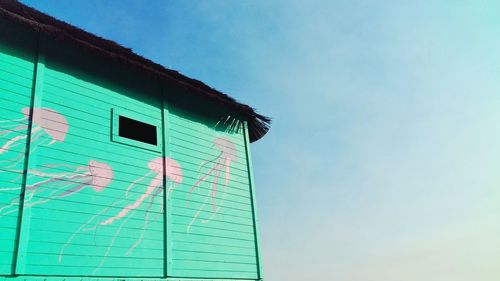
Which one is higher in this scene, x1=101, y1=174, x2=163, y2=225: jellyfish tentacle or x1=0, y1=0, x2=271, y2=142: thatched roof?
x1=0, y1=0, x2=271, y2=142: thatched roof

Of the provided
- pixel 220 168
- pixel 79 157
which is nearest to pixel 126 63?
pixel 79 157

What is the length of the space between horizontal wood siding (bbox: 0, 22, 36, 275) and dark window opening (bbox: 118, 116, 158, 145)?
1843 mm

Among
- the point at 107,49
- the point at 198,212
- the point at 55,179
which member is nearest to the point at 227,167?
the point at 198,212

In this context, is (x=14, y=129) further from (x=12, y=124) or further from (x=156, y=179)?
(x=156, y=179)

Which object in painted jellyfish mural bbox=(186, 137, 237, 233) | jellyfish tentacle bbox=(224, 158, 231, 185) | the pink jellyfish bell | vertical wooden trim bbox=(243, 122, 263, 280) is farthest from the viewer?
jellyfish tentacle bbox=(224, 158, 231, 185)

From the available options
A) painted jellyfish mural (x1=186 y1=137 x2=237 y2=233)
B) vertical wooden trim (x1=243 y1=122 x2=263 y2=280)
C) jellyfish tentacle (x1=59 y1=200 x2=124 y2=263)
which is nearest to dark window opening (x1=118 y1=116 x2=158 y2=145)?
Result: painted jellyfish mural (x1=186 y1=137 x2=237 y2=233)

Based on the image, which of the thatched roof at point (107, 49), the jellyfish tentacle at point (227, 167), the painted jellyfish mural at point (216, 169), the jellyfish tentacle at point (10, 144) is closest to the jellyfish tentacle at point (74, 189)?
the jellyfish tentacle at point (10, 144)

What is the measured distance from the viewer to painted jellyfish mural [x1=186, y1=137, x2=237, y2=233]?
27.8 feet

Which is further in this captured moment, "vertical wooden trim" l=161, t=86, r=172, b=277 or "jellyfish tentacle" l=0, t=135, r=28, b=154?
"vertical wooden trim" l=161, t=86, r=172, b=277

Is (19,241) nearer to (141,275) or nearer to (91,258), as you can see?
(91,258)

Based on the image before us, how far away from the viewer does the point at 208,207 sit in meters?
8.51

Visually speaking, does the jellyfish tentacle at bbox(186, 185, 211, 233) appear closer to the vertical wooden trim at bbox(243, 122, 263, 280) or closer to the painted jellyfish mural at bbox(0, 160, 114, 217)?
the vertical wooden trim at bbox(243, 122, 263, 280)

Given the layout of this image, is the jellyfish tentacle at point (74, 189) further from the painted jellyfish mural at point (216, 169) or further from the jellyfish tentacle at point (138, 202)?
the painted jellyfish mural at point (216, 169)

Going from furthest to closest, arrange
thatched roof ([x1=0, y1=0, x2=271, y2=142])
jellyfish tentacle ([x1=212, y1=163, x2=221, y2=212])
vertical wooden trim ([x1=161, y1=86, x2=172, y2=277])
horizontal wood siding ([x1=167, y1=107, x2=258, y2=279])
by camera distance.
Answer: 1. jellyfish tentacle ([x1=212, y1=163, x2=221, y2=212])
2. horizontal wood siding ([x1=167, y1=107, x2=258, y2=279])
3. vertical wooden trim ([x1=161, y1=86, x2=172, y2=277])
4. thatched roof ([x1=0, y1=0, x2=271, y2=142])
